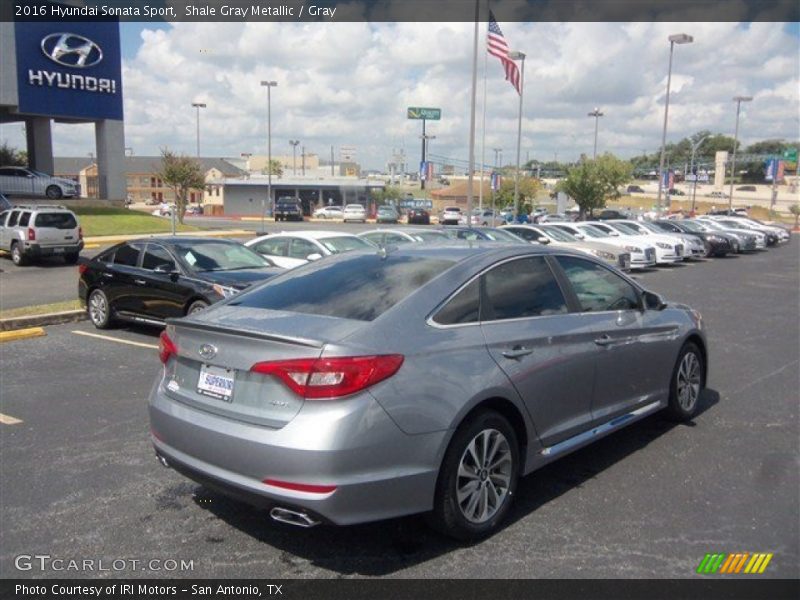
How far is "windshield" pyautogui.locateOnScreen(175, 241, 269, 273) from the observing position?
1007cm

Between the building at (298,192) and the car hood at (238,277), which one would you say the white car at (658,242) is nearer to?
the car hood at (238,277)

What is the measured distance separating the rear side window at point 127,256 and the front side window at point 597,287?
7546 millimetres

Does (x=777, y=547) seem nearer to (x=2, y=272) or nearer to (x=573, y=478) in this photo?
(x=573, y=478)

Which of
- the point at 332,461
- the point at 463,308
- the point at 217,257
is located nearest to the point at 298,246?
the point at 217,257

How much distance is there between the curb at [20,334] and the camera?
31.6ft

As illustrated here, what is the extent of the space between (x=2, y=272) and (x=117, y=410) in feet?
51.2

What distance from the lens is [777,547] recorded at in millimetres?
3945

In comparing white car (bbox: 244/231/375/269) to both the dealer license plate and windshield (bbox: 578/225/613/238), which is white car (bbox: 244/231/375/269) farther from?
windshield (bbox: 578/225/613/238)

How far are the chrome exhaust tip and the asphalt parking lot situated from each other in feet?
1.20

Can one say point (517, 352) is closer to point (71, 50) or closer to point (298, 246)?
point (298, 246)

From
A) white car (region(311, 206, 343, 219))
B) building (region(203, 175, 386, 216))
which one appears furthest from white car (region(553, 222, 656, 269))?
building (region(203, 175, 386, 216))

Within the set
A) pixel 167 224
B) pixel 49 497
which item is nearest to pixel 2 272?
pixel 167 224

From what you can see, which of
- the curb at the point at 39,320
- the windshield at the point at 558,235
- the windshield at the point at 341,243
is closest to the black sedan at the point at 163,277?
the curb at the point at 39,320

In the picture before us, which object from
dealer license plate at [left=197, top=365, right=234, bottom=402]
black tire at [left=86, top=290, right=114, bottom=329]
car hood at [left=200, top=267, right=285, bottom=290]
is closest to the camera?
dealer license plate at [left=197, top=365, right=234, bottom=402]
